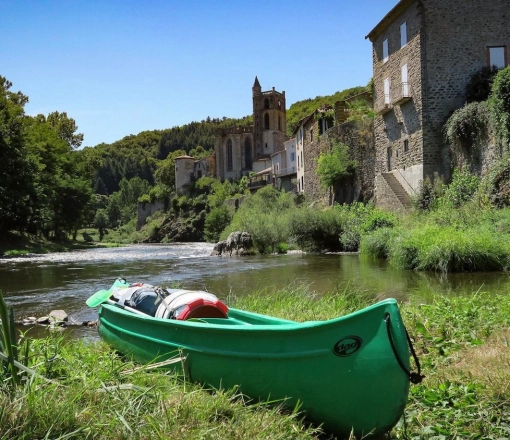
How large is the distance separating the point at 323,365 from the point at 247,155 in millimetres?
90186

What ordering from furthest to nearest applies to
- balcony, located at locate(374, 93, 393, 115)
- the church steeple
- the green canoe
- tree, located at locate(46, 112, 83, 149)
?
the church steeple
tree, located at locate(46, 112, 83, 149)
balcony, located at locate(374, 93, 393, 115)
the green canoe

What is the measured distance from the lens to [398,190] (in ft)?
83.3

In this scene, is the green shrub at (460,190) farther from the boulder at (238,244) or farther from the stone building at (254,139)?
the stone building at (254,139)

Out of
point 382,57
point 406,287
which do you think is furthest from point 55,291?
point 382,57

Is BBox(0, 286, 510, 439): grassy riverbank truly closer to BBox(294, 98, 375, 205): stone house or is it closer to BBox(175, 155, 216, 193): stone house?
BBox(294, 98, 375, 205): stone house

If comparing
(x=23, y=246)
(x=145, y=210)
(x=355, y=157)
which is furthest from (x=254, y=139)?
(x=355, y=157)

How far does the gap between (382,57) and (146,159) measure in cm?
11830

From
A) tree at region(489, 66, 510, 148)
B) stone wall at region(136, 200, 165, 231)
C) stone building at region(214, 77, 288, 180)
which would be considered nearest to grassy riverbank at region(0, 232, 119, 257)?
tree at region(489, 66, 510, 148)

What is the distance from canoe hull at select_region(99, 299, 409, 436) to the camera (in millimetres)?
3682

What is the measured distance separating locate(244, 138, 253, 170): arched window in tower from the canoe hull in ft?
289

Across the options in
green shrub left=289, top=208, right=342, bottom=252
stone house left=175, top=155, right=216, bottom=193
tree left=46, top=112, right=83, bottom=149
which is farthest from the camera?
stone house left=175, top=155, right=216, bottom=193

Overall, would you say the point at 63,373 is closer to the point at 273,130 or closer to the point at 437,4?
the point at 437,4

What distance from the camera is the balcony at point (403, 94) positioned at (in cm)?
2448

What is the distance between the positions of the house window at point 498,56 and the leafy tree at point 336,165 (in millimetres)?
10703
